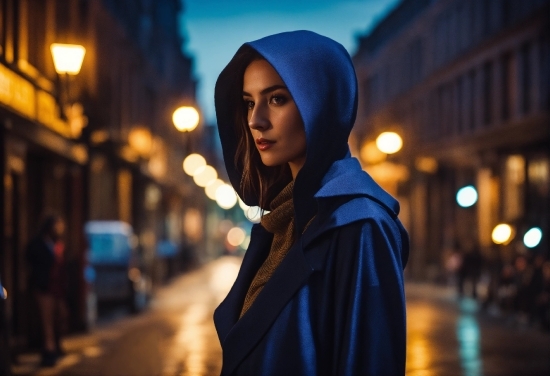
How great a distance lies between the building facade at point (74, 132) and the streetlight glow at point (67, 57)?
0.61 feet

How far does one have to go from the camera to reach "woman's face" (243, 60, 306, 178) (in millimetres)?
2896

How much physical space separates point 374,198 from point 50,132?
1575 centimetres

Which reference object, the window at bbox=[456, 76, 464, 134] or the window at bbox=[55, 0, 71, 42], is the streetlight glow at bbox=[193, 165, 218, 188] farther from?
the window at bbox=[55, 0, 71, 42]

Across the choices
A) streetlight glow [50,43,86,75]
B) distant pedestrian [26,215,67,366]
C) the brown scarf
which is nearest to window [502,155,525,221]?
streetlight glow [50,43,86,75]

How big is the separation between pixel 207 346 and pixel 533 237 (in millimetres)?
6572

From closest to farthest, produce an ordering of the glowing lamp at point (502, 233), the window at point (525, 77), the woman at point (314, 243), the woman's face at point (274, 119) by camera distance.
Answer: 1. the woman at point (314, 243)
2. the woman's face at point (274, 119)
3. the glowing lamp at point (502, 233)
4. the window at point (525, 77)

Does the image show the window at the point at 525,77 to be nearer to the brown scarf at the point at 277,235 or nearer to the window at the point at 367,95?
the window at the point at 367,95

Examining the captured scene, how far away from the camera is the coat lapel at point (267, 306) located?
8.69 feet

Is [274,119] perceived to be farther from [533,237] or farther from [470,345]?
[533,237]

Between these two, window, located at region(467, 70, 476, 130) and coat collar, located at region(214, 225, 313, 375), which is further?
window, located at region(467, 70, 476, 130)

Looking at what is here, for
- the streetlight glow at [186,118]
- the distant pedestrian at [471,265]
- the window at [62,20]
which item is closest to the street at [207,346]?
the streetlight glow at [186,118]

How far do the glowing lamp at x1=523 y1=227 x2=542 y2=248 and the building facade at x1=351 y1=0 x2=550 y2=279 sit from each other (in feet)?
18.4

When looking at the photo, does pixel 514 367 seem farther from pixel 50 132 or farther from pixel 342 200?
pixel 342 200

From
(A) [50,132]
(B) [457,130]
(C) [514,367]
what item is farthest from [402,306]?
(B) [457,130]
